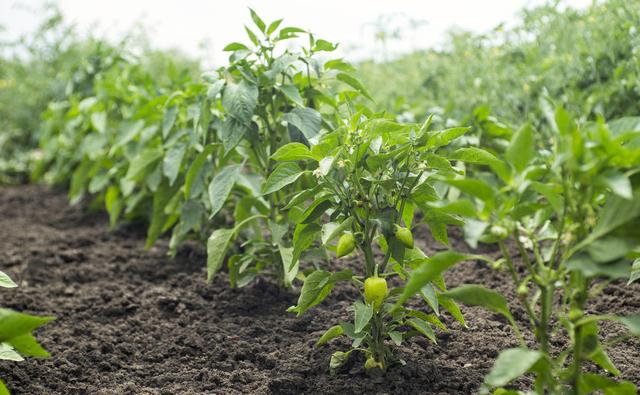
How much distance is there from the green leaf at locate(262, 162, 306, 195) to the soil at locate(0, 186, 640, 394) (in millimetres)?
562

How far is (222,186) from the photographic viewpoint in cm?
246

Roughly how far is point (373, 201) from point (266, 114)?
752mm

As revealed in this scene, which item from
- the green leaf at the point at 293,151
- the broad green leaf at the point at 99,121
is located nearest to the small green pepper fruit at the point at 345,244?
the green leaf at the point at 293,151

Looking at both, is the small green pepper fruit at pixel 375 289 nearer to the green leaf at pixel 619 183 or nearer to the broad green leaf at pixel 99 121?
the green leaf at pixel 619 183

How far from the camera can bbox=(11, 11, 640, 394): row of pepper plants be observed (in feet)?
4.77

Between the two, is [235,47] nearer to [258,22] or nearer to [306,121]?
[258,22]

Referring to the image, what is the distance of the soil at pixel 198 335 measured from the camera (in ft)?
6.80

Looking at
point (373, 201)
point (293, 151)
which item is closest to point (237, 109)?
point (293, 151)

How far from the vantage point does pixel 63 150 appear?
4.95 m

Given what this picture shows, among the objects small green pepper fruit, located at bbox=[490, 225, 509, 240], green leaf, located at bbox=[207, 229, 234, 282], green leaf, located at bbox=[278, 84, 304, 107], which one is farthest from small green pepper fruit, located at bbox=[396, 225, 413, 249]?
green leaf, located at bbox=[207, 229, 234, 282]

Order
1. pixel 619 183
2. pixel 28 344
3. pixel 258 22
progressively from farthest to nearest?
pixel 258 22 → pixel 28 344 → pixel 619 183

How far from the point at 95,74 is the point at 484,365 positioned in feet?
12.2

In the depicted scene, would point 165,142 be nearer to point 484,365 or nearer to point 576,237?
point 484,365

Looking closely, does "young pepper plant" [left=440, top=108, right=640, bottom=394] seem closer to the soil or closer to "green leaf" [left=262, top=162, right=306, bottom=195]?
the soil
